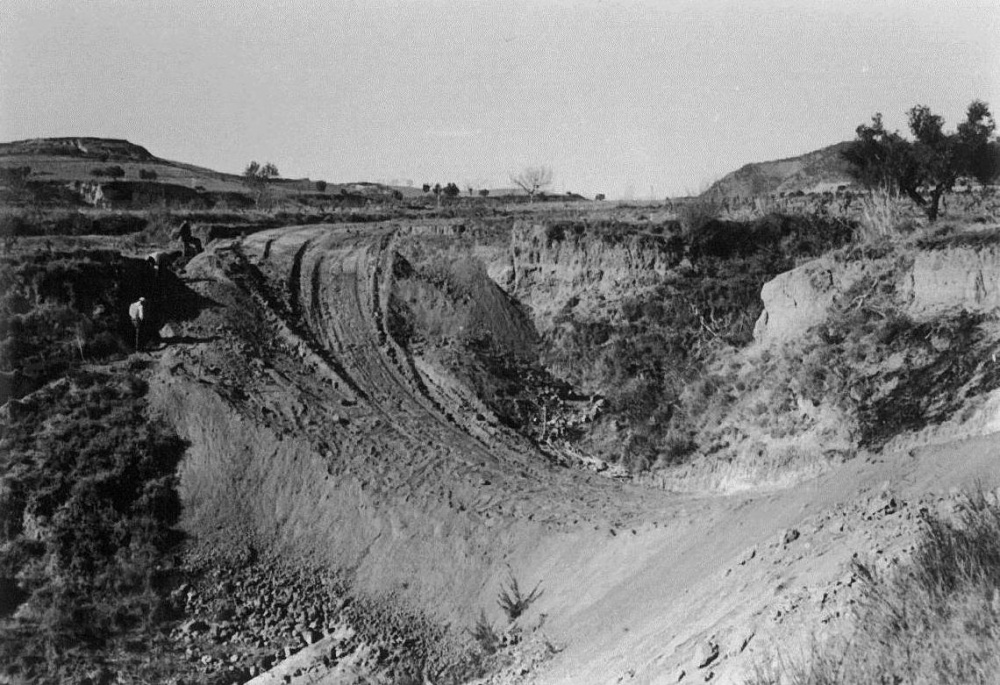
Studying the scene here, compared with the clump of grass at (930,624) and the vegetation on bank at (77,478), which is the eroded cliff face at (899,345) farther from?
the vegetation on bank at (77,478)

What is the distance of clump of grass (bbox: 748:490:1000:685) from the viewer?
5836 mm

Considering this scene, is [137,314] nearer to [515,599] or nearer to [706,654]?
[515,599]

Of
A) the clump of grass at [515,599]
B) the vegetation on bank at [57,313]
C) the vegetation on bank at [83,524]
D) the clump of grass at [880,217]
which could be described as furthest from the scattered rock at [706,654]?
the vegetation on bank at [57,313]

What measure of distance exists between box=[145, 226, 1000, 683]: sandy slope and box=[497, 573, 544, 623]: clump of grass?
17 centimetres

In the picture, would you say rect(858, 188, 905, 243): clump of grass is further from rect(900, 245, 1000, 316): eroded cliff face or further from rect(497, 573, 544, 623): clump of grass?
rect(497, 573, 544, 623): clump of grass

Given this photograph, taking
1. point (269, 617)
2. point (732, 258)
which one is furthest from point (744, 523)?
point (732, 258)

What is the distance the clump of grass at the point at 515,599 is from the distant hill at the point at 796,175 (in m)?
31.3

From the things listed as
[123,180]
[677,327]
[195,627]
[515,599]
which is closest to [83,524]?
[195,627]

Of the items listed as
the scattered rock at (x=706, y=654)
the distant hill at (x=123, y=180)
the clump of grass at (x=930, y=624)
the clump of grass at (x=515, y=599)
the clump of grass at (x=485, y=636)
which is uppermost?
the distant hill at (x=123, y=180)

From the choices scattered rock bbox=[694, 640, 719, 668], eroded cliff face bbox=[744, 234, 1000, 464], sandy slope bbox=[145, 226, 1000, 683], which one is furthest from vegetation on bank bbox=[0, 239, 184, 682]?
eroded cliff face bbox=[744, 234, 1000, 464]

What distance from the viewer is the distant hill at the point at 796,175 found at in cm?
4406

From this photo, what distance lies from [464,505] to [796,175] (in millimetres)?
40541

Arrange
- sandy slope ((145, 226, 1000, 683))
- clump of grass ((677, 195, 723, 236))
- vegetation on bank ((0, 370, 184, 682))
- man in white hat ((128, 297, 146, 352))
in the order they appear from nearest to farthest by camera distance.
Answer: sandy slope ((145, 226, 1000, 683)) < vegetation on bank ((0, 370, 184, 682)) < man in white hat ((128, 297, 146, 352)) < clump of grass ((677, 195, 723, 236))

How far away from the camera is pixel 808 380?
14.0m
